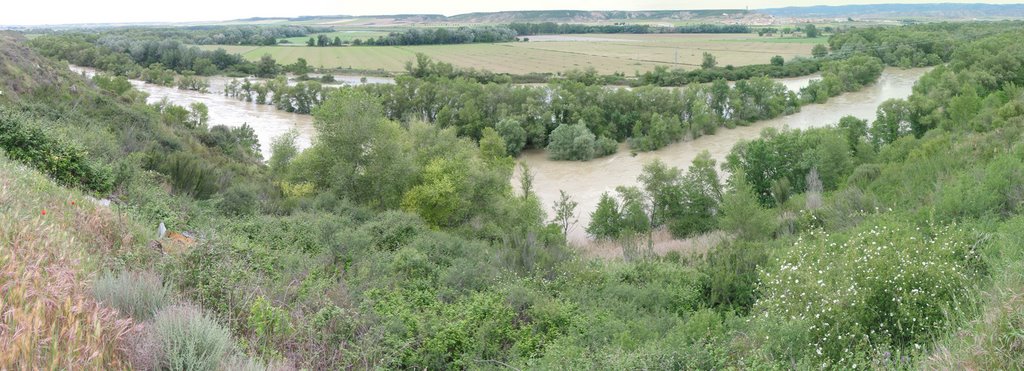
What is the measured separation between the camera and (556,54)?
292 ft

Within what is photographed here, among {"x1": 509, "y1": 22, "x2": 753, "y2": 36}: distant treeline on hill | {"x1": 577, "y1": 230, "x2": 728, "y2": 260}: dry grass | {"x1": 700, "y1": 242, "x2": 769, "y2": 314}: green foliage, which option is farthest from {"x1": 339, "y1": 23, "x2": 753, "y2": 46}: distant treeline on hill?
{"x1": 700, "y1": 242, "x2": 769, "y2": 314}: green foliage

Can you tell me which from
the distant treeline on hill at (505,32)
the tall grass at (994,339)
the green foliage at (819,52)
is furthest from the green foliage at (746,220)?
the distant treeline on hill at (505,32)

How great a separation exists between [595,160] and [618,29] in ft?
300

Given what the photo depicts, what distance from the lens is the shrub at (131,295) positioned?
19.0 feet

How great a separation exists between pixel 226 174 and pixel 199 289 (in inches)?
524

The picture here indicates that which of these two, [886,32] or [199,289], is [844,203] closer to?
[199,289]

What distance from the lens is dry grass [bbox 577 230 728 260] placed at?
62.4ft

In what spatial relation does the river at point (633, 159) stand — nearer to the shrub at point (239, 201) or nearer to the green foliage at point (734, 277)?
the green foliage at point (734, 277)

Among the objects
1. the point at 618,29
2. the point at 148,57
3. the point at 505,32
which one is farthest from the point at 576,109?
the point at 618,29

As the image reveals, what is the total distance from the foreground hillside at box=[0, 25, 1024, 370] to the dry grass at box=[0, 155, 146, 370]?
0.02 metres

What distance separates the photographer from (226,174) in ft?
62.7

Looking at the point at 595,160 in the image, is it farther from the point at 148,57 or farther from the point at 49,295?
the point at 148,57

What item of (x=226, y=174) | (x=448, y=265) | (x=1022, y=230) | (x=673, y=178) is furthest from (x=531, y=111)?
(x=1022, y=230)

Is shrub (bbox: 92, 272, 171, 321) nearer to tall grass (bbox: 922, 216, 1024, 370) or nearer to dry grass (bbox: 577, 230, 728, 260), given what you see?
tall grass (bbox: 922, 216, 1024, 370)
